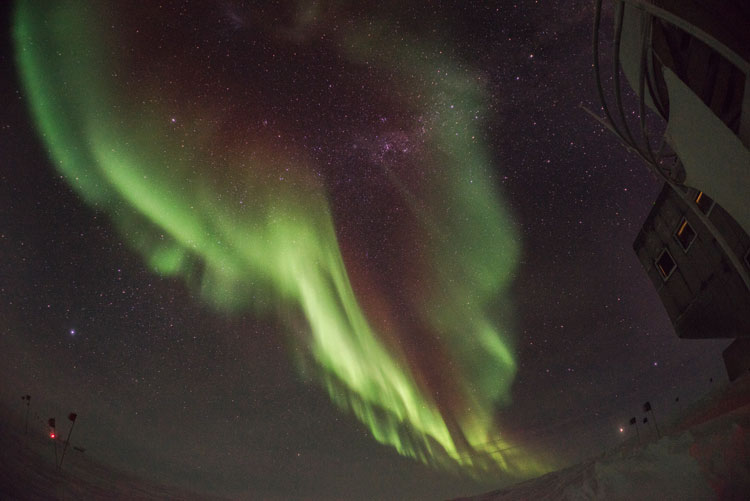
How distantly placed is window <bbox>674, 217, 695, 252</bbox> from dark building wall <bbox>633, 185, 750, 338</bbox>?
7 cm

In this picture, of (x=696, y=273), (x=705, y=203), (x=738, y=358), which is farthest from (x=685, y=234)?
(x=738, y=358)

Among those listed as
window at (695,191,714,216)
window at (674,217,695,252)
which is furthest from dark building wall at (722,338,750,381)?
window at (695,191,714,216)

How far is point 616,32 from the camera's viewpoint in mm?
5258

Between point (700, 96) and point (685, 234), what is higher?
point (685, 234)

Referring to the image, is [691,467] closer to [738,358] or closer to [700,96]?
[738,358]

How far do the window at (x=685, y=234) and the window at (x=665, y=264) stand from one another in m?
0.79

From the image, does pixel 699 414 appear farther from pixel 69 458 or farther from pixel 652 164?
pixel 69 458

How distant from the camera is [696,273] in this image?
36.1ft

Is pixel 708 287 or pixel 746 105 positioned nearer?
pixel 746 105

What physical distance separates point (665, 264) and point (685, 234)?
5.17 ft

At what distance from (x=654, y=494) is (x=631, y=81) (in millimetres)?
20873

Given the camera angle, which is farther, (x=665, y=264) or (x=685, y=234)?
(x=665, y=264)

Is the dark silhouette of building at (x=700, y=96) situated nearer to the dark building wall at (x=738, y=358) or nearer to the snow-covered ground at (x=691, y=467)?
the dark building wall at (x=738, y=358)

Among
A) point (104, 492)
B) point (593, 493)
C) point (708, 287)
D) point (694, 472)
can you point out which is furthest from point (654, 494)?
point (104, 492)
